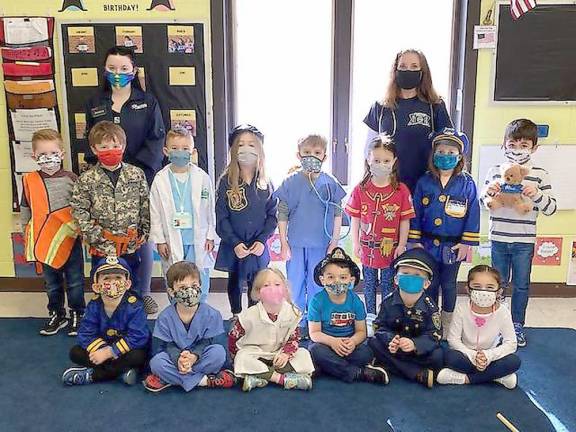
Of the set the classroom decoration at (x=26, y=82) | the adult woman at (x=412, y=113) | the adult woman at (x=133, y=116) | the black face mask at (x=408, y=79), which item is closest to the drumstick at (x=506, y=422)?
the adult woman at (x=412, y=113)

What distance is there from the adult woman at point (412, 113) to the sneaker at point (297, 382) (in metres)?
1.22

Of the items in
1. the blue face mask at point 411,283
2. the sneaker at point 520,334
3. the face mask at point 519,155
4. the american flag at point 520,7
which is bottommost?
the sneaker at point 520,334

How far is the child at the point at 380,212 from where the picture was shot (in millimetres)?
3471

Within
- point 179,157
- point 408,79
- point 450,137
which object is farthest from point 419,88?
point 179,157

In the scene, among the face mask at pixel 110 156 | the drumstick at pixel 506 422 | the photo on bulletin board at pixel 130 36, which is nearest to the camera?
the drumstick at pixel 506 422

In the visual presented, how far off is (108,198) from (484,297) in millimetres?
1969

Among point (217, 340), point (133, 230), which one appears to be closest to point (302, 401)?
point (217, 340)

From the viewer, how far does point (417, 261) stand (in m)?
3.25

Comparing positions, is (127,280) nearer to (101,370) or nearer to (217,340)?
(101,370)

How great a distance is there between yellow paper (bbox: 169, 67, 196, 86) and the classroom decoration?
0.75 m

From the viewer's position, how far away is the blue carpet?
282 cm

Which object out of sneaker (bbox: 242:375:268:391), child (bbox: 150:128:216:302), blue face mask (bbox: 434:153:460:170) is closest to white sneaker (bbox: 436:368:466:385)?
sneaker (bbox: 242:375:268:391)

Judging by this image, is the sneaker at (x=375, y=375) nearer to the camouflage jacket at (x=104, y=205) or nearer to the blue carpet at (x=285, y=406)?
the blue carpet at (x=285, y=406)

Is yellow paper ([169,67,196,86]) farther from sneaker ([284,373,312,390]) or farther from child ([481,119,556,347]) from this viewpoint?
sneaker ([284,373,312,390])
